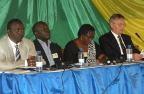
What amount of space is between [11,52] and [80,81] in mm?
1124

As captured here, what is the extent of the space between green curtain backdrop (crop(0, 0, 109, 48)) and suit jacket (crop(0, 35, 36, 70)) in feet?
2.28

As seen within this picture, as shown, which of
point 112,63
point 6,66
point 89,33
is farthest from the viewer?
point 89,33

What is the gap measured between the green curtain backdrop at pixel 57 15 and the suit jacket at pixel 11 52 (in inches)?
27.4

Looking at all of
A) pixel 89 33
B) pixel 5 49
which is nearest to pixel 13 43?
pixel 5 49

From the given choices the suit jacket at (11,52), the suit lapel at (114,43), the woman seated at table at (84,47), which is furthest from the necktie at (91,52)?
the suit jacket at (11,52)

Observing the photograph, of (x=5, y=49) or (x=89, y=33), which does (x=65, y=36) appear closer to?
(x=89, y=33)

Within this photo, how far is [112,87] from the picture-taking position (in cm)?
459

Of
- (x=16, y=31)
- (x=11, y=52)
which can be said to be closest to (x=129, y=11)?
(x=16, y=31)

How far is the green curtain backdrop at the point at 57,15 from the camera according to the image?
598 centimetres

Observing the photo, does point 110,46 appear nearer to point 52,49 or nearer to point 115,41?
point 115,41

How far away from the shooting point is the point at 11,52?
504cm

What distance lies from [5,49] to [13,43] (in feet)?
0.50

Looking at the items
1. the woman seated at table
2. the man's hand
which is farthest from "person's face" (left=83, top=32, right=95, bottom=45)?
the man's hand

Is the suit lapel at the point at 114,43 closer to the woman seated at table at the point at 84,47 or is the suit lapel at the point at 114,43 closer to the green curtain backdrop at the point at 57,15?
the woman seated at table at the point at 84,47
